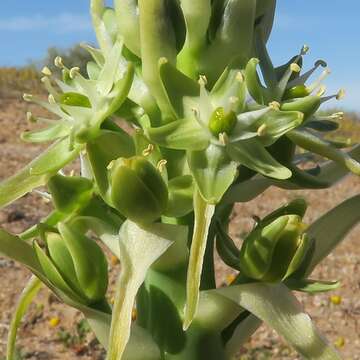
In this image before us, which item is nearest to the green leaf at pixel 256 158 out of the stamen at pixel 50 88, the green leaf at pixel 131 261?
the green leaf at pixel 131 261

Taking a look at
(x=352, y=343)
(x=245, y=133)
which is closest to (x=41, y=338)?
(x=352, y=343)

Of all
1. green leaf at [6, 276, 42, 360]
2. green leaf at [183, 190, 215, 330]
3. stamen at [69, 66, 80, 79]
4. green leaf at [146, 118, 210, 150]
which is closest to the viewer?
green leaf at [183, 190, 215, 330]

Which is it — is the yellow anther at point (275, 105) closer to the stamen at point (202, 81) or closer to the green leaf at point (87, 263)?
the stamen at point (202, 81)

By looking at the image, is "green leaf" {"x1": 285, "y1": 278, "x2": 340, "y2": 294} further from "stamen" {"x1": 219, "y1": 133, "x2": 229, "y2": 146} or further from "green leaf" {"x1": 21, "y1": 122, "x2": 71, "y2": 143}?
"green leaf" {"x1": 21, "y1": 122, "x2": 71, "y2": 143}

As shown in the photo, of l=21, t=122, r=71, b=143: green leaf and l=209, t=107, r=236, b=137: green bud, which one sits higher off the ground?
l=21, t=122, r=71, b=143: green leaf

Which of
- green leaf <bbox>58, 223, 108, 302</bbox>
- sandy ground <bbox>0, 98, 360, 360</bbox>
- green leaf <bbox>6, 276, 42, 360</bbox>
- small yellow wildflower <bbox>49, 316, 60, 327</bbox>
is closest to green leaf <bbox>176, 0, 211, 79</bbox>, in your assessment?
green leaf <bbox>58, 223, 108, 302</bbox>

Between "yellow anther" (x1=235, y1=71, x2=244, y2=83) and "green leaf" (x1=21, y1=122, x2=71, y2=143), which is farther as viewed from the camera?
"green leaf" (x1=21, y1=122, x2=71, y2=143)
